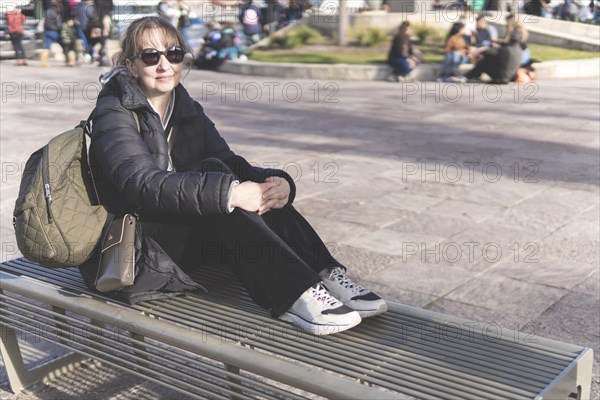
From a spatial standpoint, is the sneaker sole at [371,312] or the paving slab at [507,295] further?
the paving slab at [507,295]

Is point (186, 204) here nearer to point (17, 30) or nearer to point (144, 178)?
point (144, 178)

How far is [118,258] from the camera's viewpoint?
3.02 meters

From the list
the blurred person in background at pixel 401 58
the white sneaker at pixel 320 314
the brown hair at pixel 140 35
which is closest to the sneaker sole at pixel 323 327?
the white sneaker at pixel 320 314

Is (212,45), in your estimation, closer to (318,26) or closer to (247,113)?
(318,26)

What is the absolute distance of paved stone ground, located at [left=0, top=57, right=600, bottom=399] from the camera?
4.47 metres

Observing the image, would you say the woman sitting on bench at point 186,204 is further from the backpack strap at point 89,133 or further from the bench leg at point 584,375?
the bench leg at point 584,375

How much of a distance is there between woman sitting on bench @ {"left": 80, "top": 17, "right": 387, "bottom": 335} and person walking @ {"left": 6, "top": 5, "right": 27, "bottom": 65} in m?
17.9

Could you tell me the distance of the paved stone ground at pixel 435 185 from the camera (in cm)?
447

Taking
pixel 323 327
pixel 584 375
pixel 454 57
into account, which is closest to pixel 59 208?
pixel 323 327

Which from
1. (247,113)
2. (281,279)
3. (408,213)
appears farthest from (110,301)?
(247,113)

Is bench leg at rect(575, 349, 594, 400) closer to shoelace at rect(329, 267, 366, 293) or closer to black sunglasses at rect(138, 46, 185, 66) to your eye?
shoelace at rect(329, 267, 366, 293)

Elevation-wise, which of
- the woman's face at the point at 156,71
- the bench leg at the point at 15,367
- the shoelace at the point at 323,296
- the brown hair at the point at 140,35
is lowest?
the bench leg at the point at 15,367

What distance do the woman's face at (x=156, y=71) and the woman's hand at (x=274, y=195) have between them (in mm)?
625

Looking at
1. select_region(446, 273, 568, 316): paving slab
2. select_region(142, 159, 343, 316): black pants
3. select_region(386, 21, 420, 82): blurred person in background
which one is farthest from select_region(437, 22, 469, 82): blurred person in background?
select_region(142, 159, 343, 316): black pants
